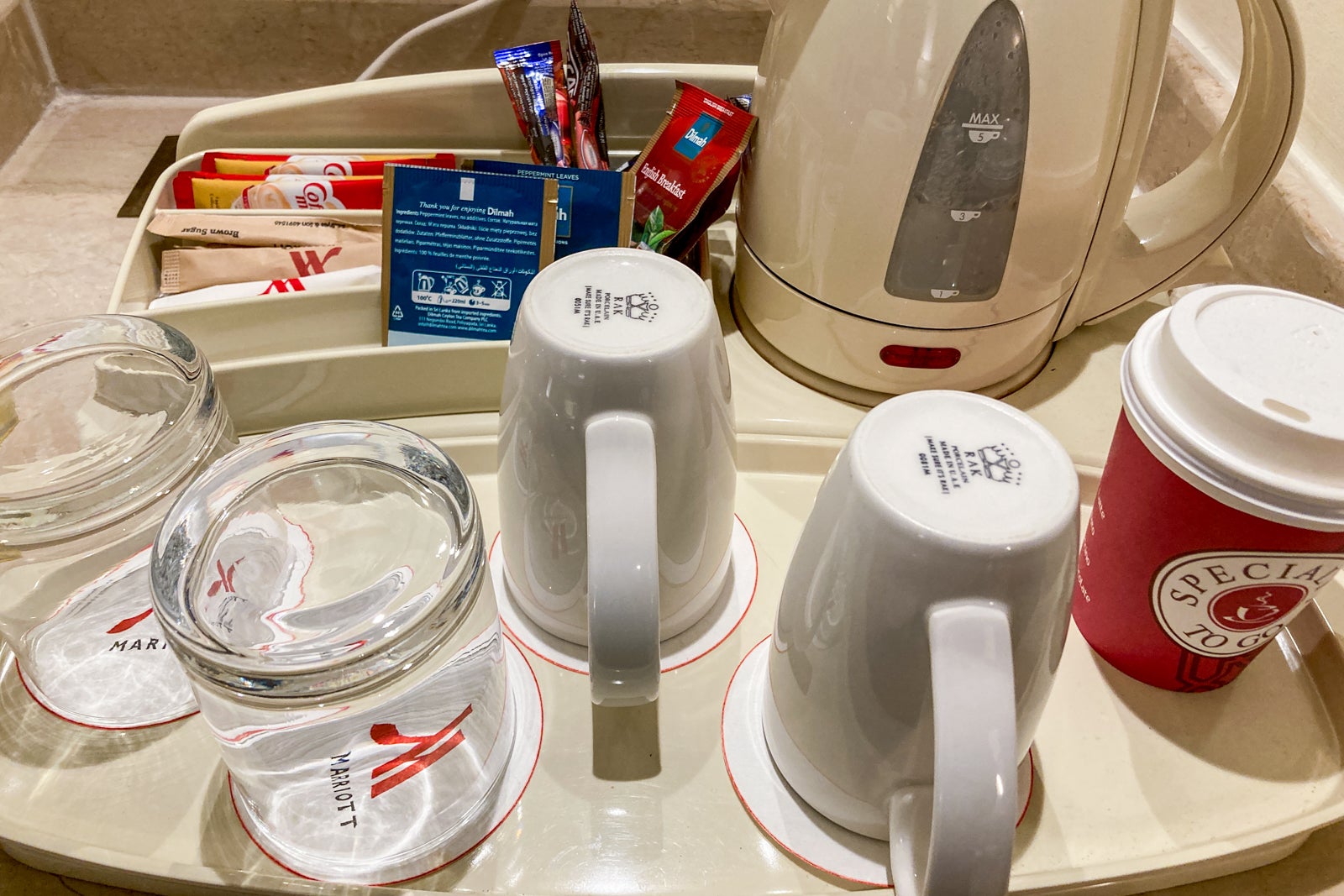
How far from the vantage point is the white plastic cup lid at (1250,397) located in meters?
0.33

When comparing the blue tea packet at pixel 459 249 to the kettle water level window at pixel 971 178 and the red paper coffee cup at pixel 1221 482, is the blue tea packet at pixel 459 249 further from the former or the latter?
the red paper coffee cup at pixel 1221 482

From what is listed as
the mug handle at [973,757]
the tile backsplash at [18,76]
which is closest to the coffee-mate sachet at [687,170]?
the mug handle at [973,757]

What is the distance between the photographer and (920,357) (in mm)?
547

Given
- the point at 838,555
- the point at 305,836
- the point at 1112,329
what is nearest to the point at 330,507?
the point at 305,836

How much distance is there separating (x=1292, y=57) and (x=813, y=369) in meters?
0.30

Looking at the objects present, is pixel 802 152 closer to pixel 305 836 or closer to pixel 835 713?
pixel 835 713

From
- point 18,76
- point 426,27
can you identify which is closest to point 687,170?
point 426,27

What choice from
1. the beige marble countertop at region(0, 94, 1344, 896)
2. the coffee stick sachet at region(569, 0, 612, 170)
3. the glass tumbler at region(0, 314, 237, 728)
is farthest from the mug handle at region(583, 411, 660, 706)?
the beige marble countertop at region(0, 94, 1344, 896)

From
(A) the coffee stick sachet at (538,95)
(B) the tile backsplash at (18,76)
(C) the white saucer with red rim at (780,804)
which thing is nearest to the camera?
(C) the white saucer with red rim at (780,804)

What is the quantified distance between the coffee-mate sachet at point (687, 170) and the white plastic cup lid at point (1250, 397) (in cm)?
27

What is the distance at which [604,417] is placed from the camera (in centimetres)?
36

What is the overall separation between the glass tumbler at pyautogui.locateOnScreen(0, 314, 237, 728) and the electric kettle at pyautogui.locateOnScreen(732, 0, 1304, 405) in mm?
326

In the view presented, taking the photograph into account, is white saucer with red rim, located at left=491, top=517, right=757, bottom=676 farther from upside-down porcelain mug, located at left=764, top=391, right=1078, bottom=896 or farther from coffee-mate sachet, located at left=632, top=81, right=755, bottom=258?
coffee-mate sachet, located at left=632, top=81, right=755, bottom=258

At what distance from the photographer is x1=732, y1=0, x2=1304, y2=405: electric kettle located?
45 cm
